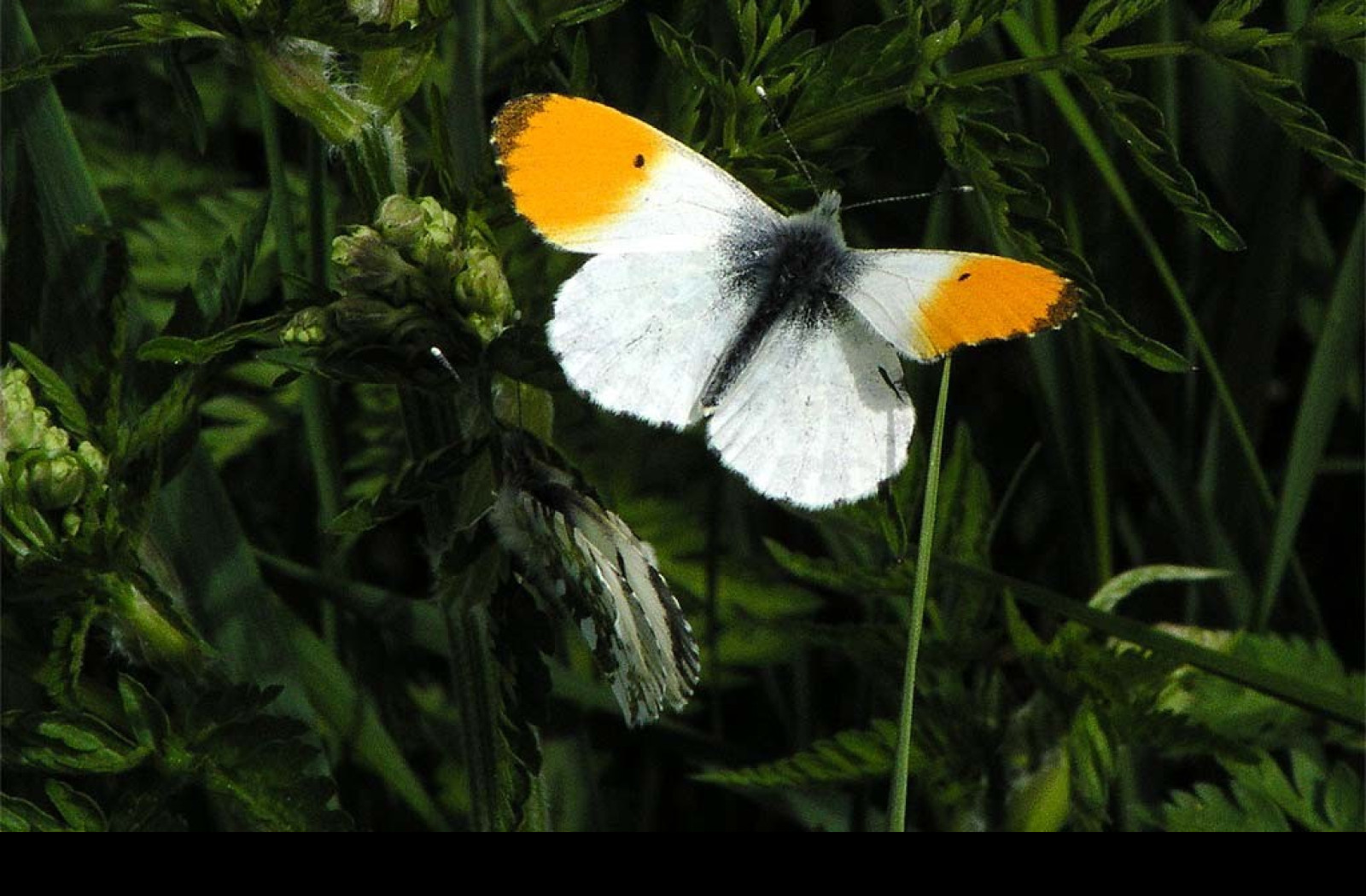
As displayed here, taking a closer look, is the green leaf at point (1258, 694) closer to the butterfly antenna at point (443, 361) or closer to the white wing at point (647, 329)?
the white wing at point (647, 329)

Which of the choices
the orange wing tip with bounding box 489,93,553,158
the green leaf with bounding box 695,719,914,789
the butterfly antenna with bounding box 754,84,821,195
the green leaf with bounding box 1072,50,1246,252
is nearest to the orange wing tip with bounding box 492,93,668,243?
the orange wing tip with bounding box 489,93,553,158

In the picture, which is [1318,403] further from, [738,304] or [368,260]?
[368,260]

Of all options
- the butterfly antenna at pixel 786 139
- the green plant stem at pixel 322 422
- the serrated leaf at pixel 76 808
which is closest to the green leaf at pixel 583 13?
the butterfly antenna at pixel 786 139

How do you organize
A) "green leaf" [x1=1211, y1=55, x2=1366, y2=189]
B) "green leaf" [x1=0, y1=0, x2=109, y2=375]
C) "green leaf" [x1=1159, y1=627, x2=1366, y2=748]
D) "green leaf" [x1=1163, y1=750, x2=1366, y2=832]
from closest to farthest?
1. "green leaf" [x1=1211, y1=55, x2=1366, y2=189]
2. "green leaf" [x1=0, y1=0, x2=109, y2=375]
3. "green leaf" [x1=1163, y1=750, x2=1366, y2=832]
4. "green leaf" [x1=1159, y1=627, x2=1366, y2=748]

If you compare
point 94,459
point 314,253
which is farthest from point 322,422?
point 94,459

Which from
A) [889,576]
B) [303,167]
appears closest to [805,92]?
[889,576]

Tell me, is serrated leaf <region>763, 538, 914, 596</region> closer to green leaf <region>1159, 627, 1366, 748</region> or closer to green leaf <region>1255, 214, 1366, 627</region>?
green leaf <region>1159, 627, 1366, 748</region>
